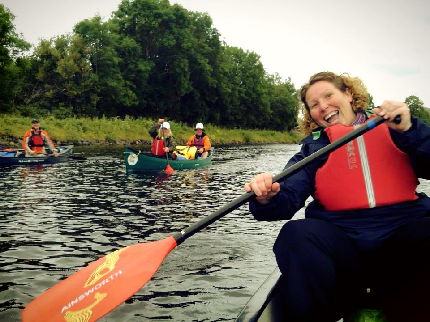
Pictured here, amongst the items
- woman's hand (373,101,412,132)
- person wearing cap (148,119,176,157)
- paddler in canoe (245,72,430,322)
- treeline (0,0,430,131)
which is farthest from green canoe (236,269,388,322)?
treeline (0,0,430,131)

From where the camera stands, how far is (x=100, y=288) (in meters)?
2.61

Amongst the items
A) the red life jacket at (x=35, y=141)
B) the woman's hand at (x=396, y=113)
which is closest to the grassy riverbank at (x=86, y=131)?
the red life jacket at (x=35, y=141)

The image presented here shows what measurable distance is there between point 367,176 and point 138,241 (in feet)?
11.6

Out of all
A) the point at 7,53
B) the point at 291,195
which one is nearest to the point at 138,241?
the point at 291,195

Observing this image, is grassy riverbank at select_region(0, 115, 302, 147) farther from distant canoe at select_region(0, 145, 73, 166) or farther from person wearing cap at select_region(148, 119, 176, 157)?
person wearing cap at select_region(148, 119, 176, 157)

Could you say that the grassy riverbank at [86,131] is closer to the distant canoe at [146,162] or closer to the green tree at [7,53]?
the green tree at [7,53]

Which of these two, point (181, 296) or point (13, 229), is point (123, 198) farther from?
point (181, 296)

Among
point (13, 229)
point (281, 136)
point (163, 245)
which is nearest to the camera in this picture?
point (163, 245)

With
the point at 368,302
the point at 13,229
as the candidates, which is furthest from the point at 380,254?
the point at 13,229

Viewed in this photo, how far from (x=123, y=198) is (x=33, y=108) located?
24962mm

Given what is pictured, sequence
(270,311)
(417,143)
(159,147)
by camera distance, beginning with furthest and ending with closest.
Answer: (159,147)
(270,311)
(417,143)

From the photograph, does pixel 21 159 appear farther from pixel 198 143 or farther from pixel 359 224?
pixel 359 224

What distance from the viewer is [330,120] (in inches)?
102

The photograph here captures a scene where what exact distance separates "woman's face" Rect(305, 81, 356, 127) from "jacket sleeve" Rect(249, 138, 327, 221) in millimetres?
210
